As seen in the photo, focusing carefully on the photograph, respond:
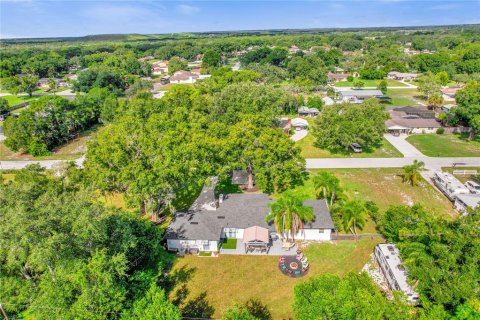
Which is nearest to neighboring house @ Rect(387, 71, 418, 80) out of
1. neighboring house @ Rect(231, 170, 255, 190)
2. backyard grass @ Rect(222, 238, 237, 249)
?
neighboring house @ Rect(231, 170, 255, 190)

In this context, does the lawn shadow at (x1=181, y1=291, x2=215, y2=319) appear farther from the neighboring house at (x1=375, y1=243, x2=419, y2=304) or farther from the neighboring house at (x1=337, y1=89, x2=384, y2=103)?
the neighboring house at (x1=337, y1=89, x2=384, y2=103)

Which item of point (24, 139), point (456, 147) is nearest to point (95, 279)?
point (24, 139)

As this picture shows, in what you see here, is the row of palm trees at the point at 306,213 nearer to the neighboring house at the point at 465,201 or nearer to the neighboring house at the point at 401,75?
the neighboring house at the point at 465,201

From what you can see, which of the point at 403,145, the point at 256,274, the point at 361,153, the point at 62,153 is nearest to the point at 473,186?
the point at 361,153

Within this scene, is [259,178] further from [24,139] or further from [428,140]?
[24,139]

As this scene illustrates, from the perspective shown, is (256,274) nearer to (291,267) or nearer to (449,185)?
(291,267)

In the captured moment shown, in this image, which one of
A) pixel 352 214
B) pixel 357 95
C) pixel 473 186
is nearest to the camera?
pixel 352 214
